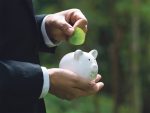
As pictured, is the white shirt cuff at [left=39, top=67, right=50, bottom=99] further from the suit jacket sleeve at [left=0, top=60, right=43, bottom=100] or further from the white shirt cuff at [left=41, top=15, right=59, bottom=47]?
the white shirt cuff at [left=41, top=15, right=59, bottom=47]

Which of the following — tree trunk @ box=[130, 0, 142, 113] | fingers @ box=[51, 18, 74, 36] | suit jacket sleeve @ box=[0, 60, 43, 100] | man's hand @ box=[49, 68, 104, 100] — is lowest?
tree trunk @ box=[130, 0, 142, 113]

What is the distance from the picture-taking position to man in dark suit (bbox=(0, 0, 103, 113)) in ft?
4.45

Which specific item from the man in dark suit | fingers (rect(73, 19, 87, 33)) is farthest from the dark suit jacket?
fingers (rect(73, 19, 87, 33))

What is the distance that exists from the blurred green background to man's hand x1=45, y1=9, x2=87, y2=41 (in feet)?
8.90

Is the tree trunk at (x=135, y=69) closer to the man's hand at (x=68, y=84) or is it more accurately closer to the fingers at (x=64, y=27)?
the fingers at (x=64, y=27)

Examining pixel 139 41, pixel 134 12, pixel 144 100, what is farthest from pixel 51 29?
pixel 144 100

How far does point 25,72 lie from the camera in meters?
1.36

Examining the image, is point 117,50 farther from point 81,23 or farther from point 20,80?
point 20,80

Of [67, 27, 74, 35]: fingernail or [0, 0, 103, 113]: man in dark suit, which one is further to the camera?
[67, 27, 74, 35]: fingernail

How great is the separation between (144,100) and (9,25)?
14.3ft

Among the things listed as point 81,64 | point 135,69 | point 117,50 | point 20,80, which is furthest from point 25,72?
point 135,69

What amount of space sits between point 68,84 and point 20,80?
12 centimetres

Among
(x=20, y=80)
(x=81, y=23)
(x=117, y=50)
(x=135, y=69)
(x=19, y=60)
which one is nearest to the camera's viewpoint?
(x=20, y=80)

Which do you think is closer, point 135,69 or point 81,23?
point 81,23
